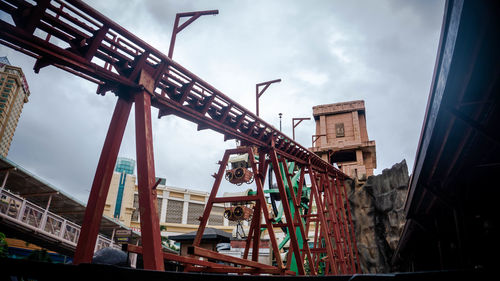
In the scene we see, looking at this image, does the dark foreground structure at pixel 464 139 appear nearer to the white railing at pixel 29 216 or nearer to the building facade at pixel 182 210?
the white railing at pixel 29 216

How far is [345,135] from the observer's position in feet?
84.0

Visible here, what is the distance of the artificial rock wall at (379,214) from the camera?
1844 centimetres

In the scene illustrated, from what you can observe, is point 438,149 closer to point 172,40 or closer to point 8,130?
point 172,40

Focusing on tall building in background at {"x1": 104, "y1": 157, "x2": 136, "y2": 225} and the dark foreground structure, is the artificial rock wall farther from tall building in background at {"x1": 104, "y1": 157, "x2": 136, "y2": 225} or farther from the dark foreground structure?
tall building in background at {"x1": 104, "y1": 157, "x2": 136, "y2": 225}

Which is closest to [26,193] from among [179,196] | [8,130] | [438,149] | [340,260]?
[340,260]

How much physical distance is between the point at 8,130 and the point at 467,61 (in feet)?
337

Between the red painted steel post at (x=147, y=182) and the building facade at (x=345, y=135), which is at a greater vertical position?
the building facade at (x=345, y=135)

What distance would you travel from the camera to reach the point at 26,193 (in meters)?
16.2

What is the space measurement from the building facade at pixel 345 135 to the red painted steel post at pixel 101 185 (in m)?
19.7

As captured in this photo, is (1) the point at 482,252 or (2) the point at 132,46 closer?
(1) the point at 482,252

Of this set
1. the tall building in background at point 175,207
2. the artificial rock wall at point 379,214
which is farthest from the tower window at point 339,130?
the tall building in background at point 175,207

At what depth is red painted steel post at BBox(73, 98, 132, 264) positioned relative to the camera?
4.96 metres

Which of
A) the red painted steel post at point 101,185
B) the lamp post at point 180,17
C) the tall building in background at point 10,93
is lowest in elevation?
the red painted steel post at point 101,185

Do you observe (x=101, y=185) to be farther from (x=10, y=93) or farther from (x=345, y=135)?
(x=10, y=93)
